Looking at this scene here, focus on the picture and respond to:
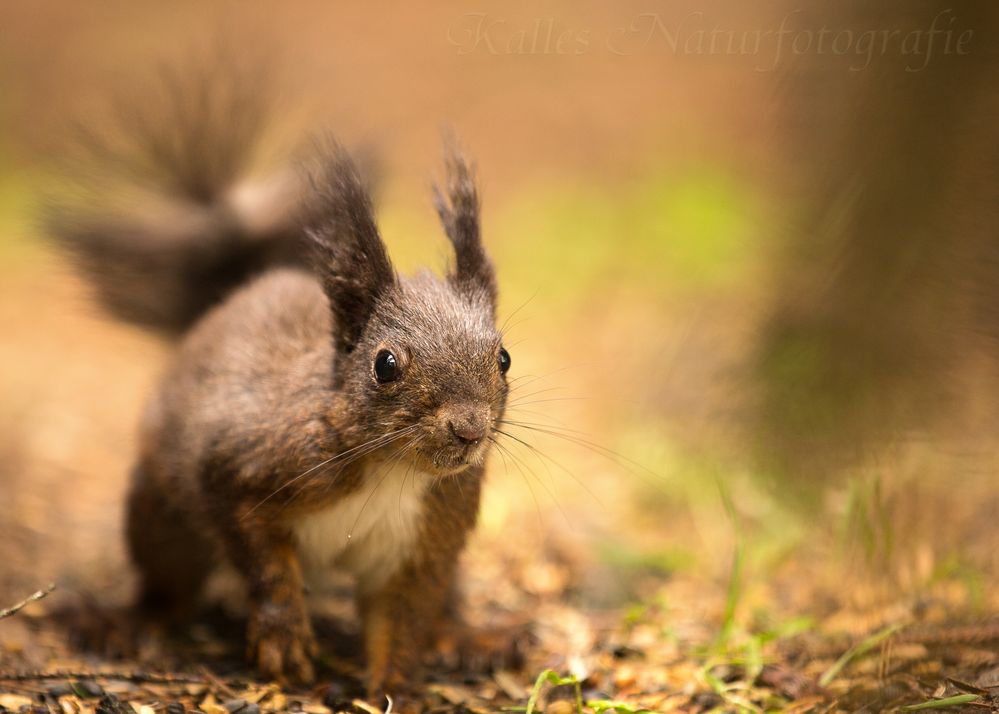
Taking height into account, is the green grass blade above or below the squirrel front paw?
above

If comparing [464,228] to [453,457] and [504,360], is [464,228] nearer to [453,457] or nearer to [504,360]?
[504,360]

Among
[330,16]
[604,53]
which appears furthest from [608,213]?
[330,16]

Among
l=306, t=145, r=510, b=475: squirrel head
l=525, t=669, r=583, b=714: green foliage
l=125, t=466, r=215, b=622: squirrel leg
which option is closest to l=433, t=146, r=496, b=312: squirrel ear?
l=306, t=145, r=510, b=475: squirrel head

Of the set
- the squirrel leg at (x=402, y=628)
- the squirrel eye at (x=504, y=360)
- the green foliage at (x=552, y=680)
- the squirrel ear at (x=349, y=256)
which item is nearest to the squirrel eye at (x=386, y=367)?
the squirrel ear at (x=349, y=256)

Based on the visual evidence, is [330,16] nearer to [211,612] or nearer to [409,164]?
[409,164]

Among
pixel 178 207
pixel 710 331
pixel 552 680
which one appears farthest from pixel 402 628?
pixel 710 331

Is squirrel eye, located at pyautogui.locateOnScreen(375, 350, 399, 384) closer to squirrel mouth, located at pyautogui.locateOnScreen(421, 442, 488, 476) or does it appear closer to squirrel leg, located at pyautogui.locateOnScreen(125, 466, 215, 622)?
squirrel mouth, located at pyautogui.locateOnScreen(421, 442, 488, 476)
